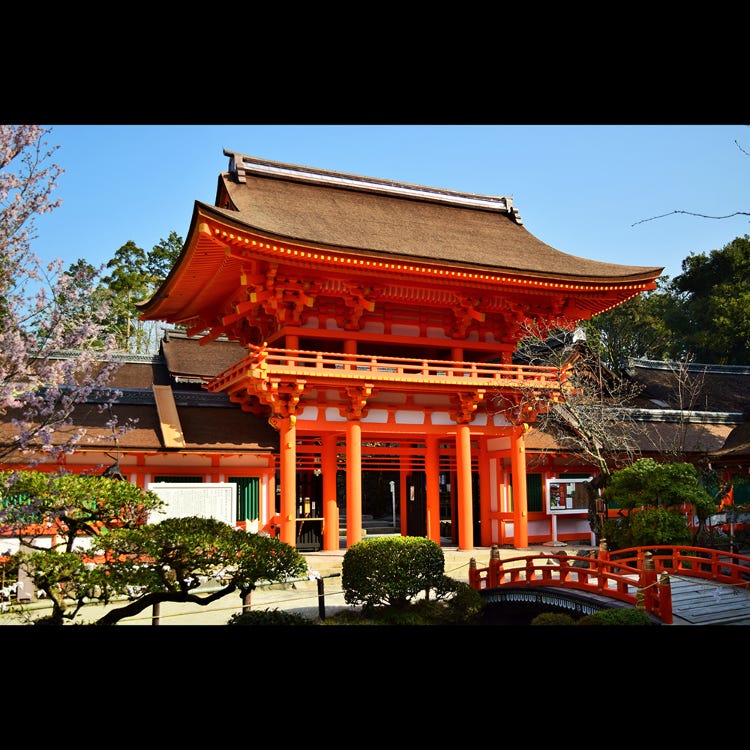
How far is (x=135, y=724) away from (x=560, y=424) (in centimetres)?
1779

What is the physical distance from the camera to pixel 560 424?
21.0 m

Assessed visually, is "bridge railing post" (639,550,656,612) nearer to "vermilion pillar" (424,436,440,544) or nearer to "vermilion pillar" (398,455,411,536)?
"vermilion pillar" (424,436,440,544)

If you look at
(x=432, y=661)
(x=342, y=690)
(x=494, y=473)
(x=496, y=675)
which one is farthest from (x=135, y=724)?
(x=494, y=473)

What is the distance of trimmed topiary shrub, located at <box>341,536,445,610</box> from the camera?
11.0 m

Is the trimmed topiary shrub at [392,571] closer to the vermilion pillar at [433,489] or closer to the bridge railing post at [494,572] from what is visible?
the bridge railing post at [494,572]

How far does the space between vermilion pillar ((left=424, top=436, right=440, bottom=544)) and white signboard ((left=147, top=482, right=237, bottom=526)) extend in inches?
234

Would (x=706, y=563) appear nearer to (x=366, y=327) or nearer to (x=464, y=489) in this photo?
(x=464, y=489)

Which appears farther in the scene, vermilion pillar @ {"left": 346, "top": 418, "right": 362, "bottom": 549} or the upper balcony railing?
vermilion pillar @ {"left": 346, "top": 418, "right": 362, "bottom": 549}

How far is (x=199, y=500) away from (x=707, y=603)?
894 cm

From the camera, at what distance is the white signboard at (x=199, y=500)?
45.1 ft

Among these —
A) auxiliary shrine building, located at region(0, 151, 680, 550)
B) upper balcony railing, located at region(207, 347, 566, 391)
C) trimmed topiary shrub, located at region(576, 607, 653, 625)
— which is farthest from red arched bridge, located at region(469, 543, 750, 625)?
upper balcony railing, located at region(207, 347, 566, 391)

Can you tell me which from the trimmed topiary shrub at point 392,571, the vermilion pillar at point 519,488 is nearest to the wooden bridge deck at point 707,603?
the trimmed topiary shrub at point 392,571

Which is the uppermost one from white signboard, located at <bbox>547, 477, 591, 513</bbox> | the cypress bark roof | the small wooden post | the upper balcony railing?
the cypress bark roof
